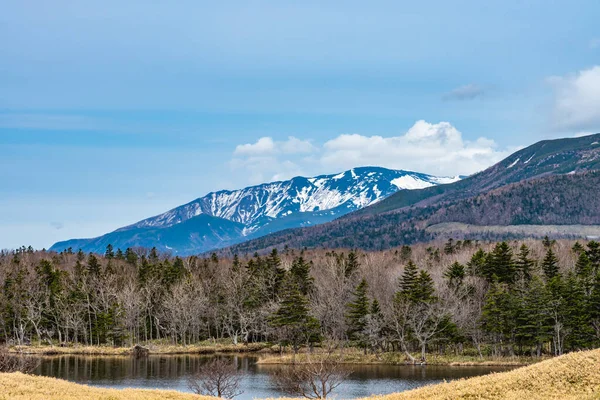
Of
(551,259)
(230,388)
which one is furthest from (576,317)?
(230,388)

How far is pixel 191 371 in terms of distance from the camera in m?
93.4

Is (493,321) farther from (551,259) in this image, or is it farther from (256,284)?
(256,284)

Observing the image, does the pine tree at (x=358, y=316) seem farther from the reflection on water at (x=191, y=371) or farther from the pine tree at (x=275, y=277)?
the pine tree at (x=275, y=277)

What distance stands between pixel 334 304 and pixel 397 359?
16502 mm

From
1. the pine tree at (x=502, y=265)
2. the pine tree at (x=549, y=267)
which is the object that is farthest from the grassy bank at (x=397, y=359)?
the pine tree at (x=549, y=267)

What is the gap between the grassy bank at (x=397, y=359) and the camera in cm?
9744

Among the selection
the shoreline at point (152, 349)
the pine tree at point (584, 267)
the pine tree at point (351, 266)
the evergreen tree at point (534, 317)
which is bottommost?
the shoreline at point (152, 349)

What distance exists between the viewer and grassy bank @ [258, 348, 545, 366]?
97.4 metres

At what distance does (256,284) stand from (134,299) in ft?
83.9

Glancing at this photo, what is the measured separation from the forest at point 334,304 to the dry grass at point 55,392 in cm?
7015

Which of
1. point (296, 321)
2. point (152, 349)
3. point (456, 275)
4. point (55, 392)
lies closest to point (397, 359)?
point (296, 321)

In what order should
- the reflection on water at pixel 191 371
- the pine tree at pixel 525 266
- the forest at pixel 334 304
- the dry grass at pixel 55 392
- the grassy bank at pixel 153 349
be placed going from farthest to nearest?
1. the grassy bank at pixel 153 349
2. the pine tree at pixel 525 266
3. the forest at pixel 334 304
4. the reflection on water at pixel 191 371
5. the dry grass at pixel 55 392

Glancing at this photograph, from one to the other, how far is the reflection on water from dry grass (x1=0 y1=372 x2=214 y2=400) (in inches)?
1261

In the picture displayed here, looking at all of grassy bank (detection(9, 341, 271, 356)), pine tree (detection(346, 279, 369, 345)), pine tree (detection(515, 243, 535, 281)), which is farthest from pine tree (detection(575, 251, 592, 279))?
grassy bank (detection(9, 341, 271, 356))
